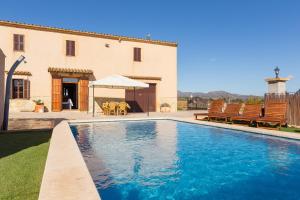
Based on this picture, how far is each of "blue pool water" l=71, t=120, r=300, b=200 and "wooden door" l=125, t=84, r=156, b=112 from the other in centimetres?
1143

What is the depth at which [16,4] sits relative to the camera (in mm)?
17062

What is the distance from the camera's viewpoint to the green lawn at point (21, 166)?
317 centimetres

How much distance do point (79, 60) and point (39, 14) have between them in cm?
478

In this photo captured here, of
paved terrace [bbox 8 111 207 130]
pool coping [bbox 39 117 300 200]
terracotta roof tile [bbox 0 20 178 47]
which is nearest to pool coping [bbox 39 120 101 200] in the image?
pool coping [bbox 39 117 300 200]

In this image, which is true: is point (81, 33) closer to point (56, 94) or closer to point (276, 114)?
point (56, 94)

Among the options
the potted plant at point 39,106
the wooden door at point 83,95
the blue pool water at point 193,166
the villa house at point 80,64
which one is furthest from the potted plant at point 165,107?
the blue pool water at point 193,166

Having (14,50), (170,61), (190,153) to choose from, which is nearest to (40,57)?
(14,50)

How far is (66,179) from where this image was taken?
3291 millimetres

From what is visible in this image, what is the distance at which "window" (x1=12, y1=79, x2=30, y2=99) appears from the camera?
16922 mm

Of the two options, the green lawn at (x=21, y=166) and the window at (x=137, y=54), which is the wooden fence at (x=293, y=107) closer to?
the green lawn at (x=21, y=166)

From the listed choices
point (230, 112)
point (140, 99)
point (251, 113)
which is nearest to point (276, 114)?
point (251, 113)

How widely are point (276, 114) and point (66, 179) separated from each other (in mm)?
9006

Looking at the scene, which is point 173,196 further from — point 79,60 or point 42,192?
point 79,60

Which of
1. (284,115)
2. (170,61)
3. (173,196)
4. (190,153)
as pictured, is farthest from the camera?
(170,61)
